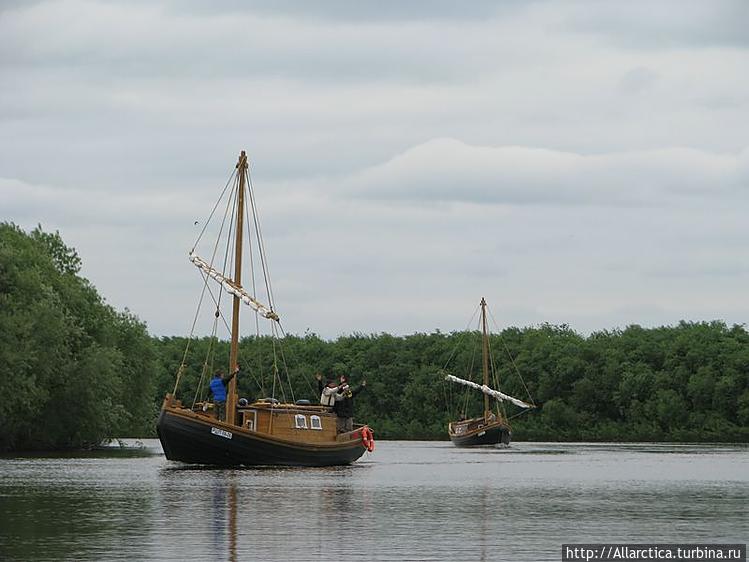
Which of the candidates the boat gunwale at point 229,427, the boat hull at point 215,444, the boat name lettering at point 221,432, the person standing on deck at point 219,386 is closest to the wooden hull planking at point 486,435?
the boat gunwale at point 229,427

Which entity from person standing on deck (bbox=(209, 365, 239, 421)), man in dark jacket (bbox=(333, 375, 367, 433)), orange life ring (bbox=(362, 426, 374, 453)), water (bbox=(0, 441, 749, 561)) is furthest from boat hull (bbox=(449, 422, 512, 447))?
person standing on deck (bbox=(209, 365, 239, 421))

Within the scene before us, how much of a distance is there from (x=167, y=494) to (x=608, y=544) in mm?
19615

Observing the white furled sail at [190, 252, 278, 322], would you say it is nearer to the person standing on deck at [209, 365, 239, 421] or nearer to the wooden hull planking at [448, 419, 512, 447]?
the person standing on deck at [209, 365, 239, 421]

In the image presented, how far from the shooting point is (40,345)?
87875mm

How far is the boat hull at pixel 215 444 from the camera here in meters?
66.6

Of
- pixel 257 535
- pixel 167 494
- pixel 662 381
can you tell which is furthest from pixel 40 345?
pixel 662 381

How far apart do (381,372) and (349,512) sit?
5637 inches

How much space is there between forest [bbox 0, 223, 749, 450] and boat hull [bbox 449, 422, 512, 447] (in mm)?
17315

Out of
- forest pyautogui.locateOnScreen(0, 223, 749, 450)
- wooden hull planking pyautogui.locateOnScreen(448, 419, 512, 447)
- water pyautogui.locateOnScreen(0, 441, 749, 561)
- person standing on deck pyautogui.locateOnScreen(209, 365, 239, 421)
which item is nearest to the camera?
water pyautogui.locateOnScreen(0, 441, 749, 561)

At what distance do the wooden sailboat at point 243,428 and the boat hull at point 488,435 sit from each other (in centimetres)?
5312

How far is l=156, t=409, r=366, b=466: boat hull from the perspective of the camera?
66.6 m

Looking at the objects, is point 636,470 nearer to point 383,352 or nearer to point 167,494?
point 167,494

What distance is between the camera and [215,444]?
66.9 meters

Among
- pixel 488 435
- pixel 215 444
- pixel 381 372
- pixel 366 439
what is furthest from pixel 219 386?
pixel 381 372
